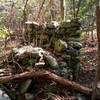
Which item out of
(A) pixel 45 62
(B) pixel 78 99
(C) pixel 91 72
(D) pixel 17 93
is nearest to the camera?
(B) pixel 78 99

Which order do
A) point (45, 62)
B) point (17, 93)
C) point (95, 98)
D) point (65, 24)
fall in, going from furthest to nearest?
1. point (65, 24)
2. point (45, 62)
3. point (17, 93)
4. point (95, 98)

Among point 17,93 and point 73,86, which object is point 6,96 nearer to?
point 17,93

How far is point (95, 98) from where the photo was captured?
3.18 m

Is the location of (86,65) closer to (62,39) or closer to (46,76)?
(62,39)

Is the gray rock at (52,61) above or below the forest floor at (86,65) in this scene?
above

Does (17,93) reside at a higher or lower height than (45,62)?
lower

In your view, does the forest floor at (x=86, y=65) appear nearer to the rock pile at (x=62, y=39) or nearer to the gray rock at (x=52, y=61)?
the rock pile at (x=62, y=39)

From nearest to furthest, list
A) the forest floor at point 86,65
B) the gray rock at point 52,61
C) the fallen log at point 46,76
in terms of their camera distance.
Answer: the fallen log at point 46,76
the gray rock at point 52,61
the forest floor at point 86,65

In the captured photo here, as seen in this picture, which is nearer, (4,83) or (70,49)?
(4,83)

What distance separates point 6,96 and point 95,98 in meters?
1.55

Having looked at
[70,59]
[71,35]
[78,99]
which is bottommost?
[78,99]

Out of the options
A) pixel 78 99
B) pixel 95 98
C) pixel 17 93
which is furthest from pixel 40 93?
pixel 95 98

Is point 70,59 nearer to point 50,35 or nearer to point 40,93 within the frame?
point 50,35

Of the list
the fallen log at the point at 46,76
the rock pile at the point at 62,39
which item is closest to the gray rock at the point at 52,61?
the rock pile at the point at 62,39
